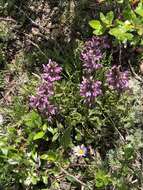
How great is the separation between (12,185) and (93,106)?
0.91 m

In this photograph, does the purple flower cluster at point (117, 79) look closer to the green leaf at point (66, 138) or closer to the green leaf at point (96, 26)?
the green leaf at point (96, 26)

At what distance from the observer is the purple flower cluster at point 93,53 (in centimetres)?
397

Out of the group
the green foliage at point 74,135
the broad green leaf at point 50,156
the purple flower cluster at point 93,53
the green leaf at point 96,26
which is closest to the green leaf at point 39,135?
the green foliage at point 74,135

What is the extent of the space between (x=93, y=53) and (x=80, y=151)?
79 centimetres

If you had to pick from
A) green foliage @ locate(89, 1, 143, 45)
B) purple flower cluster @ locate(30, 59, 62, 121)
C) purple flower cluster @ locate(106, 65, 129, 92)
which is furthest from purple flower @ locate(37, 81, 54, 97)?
green foliage @ locate(89, 1, 143, 45)

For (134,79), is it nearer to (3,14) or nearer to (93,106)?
(93,106)

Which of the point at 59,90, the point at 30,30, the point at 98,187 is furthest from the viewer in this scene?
the point at 30,30

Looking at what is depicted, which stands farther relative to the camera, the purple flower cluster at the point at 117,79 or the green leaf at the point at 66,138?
the green leaf at the point at 66,138

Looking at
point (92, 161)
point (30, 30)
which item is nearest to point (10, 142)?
point (92, 161)

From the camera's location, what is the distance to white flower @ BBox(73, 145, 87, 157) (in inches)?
157

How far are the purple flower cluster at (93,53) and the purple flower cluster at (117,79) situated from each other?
15 centimetres

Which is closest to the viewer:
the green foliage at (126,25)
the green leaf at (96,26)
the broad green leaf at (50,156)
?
the green foliage at (126,25)

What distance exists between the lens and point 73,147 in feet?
13.3

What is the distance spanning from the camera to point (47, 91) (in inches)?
153
